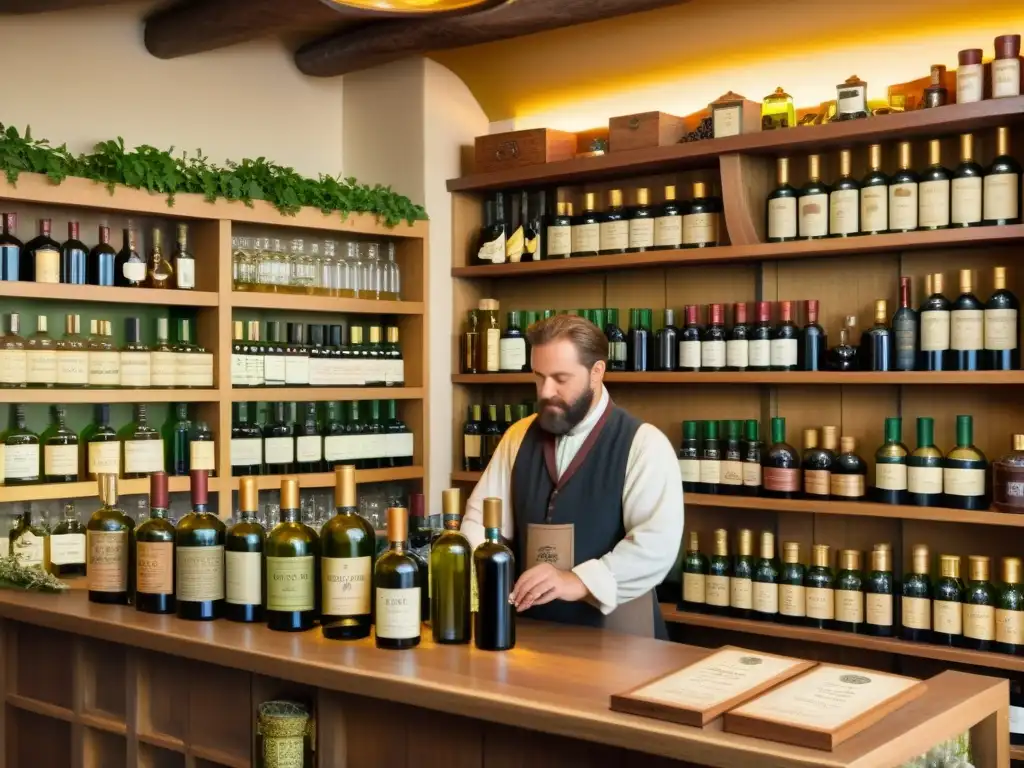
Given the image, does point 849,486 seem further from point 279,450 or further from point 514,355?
point 279,450

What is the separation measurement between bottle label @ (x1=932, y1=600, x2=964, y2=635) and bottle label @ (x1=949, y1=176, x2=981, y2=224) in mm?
1087

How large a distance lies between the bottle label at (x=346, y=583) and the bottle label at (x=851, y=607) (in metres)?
1.83

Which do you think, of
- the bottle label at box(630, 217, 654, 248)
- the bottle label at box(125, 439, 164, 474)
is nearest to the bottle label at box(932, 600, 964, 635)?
the bottle label at box(630, 217, 654, 248)

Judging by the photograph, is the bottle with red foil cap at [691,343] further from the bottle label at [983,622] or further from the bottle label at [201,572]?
the bottle label at [201,572]

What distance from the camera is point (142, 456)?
3.71 meters

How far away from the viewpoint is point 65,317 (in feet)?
12.3

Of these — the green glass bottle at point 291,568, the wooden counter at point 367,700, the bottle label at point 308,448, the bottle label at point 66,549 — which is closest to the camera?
the wooden counter at point 367,700

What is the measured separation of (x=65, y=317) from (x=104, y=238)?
296 mm

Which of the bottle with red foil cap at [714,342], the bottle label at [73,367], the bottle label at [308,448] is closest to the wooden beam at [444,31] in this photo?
the bottle with red foil cap at [714,342]

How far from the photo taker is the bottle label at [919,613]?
340 centimetres

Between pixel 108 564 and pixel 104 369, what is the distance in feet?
3.75

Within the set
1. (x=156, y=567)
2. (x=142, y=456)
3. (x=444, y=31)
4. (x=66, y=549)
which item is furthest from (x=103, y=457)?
(x=444, y=31)

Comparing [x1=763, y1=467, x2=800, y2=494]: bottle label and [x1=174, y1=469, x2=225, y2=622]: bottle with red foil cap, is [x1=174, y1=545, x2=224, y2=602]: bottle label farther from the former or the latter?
[x1=763, y1=467, x2=800, y2=494]: bottle label

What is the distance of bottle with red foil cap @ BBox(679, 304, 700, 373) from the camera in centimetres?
386
